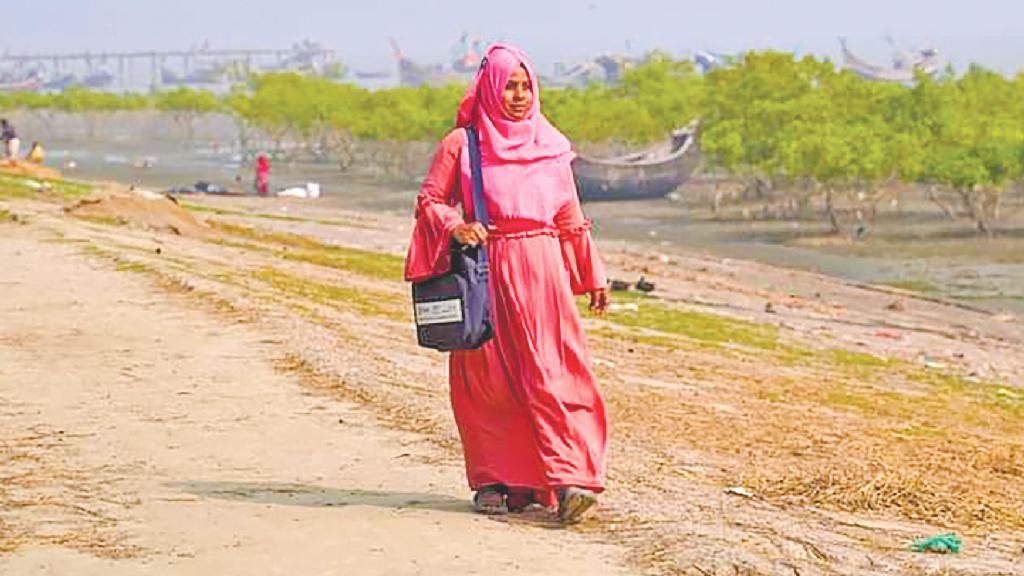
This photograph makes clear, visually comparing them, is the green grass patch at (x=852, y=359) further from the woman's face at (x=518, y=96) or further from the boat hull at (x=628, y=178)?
the boat hull at (x=628, y=178)

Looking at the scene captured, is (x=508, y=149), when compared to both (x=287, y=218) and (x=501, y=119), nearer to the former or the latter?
(x=501, y=119)

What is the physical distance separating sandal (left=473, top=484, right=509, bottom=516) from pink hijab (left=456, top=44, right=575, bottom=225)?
1094 mm

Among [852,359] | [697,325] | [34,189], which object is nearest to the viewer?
[852,359]

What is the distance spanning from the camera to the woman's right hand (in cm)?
743

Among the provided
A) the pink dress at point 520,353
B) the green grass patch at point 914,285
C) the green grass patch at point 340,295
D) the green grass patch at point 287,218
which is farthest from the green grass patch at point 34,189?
the pink dress at point 520,353

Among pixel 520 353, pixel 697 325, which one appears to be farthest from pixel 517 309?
pixel 697 325

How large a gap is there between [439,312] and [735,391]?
7069 mm

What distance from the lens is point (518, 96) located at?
755cm

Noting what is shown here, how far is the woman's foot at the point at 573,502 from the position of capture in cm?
747

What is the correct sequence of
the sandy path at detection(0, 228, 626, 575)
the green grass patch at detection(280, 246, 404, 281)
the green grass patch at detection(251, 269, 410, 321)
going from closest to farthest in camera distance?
the sandy path at detection(0, 228, 626, 575) → the green grass patch at detection(251, 269, 410, 321) → the green grass patch at detection(280, 246, 404, 281)

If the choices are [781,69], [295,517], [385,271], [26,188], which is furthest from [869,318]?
[781,69]

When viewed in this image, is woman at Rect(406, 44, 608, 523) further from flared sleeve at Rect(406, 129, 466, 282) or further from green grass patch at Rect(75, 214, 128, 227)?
green grass patch at Rect(75, 214, 128, 227)

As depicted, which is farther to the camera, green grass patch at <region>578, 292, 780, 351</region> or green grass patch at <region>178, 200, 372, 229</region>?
green grass patch at <region>178, 200, 372, 229</region>

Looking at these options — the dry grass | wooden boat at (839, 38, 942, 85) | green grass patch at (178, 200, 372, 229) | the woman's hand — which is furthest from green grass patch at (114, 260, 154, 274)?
wooden boat at (839, 38, 942, 85)
